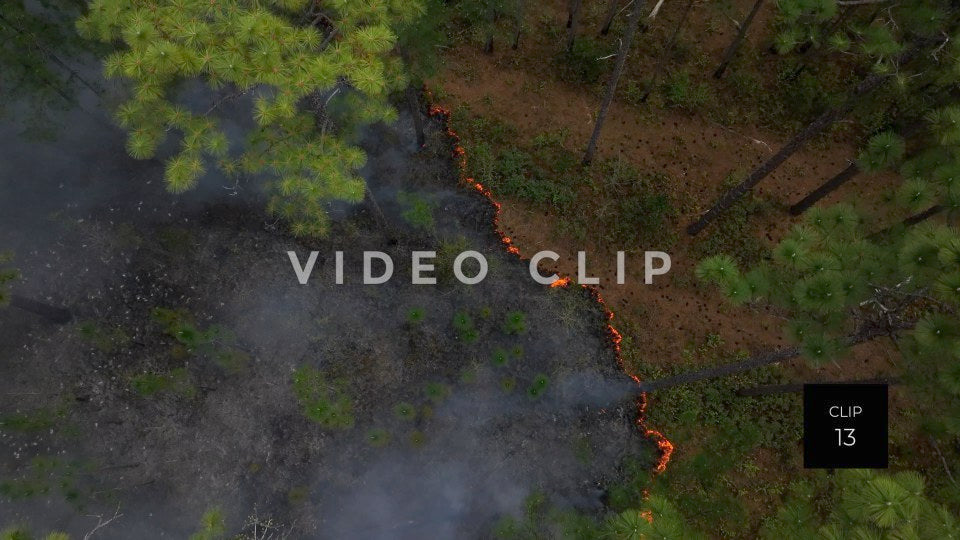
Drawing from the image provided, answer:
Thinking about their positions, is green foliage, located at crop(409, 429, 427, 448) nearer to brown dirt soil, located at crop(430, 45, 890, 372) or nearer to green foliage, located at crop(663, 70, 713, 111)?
brown dirt soil, located at crop(430, 45, 890, 372)

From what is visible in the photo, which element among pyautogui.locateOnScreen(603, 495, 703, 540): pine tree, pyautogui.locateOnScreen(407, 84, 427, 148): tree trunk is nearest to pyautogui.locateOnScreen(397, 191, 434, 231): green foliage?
pyautogui.locateOnScreen(407, 84, 427, 148): tree trunk

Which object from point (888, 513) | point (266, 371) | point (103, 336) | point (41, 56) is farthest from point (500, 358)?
point (41, 56)

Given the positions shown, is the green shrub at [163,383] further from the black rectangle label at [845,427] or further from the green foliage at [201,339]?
the black rectangle label at [845,427]

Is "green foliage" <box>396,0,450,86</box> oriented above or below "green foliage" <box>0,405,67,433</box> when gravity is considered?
above

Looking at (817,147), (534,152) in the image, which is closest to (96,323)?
(534,152)

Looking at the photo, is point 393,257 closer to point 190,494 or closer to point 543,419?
point 543,419

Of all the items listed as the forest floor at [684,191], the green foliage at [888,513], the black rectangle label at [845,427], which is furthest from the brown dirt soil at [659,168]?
the green foliage at [888,513]
